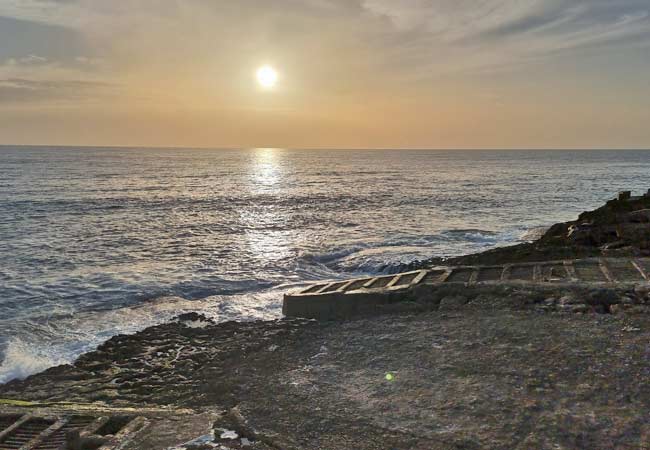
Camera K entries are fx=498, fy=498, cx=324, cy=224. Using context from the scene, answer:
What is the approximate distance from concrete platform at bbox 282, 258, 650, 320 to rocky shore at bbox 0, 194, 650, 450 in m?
0.48

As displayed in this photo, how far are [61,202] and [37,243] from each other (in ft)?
57.1

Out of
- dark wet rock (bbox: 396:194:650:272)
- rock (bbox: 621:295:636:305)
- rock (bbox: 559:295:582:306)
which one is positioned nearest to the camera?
rock (bbox: 621:295:636:305)

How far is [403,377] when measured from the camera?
745 centimetres

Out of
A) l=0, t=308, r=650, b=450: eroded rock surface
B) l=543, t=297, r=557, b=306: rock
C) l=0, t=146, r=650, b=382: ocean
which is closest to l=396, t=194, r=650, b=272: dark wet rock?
l=0, t=146, r=650, b=382: ocean

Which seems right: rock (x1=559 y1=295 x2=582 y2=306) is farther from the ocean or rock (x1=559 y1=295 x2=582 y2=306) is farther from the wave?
the ocean

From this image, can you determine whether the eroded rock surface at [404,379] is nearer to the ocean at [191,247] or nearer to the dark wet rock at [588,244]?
the ocean at [191,247]

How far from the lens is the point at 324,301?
37.8ft

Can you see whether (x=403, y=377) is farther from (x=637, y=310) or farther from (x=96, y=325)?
(x=96, y=325)

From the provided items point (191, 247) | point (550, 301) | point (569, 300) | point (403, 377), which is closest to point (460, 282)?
point (550, 301)

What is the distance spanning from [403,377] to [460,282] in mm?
4310

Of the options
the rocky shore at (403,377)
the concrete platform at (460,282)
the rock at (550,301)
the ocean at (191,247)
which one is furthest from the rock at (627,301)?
the ocean at (191,247)

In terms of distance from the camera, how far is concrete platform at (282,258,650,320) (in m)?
10.8

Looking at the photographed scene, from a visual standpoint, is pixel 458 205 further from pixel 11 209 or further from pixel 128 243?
pixel 11 209

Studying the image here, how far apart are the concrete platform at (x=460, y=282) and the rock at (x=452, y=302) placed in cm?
32
